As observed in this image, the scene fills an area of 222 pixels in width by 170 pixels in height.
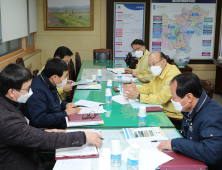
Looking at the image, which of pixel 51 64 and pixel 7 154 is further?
pixel 51 64

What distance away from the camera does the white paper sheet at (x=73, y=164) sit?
152cm

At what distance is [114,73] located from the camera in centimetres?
436

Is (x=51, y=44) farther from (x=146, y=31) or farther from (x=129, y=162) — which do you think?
(x=129, y=162)

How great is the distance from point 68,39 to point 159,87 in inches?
149

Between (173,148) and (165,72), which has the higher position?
(165,72)

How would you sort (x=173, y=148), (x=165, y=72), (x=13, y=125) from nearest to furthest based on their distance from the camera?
(x=13, y=125)
(x=173, y=148)
(x=165, y=72)

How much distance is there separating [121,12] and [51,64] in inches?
165

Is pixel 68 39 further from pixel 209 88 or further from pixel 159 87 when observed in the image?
pixel 209 88

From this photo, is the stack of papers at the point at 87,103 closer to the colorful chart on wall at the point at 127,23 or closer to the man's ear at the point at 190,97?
the man's ear at the point at 190,97

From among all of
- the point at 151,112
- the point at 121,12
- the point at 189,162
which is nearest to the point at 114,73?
the point at 151,112

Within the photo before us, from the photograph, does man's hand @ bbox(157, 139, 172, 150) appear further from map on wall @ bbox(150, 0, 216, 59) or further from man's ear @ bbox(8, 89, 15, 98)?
map on wall @ bbox(150, 0, 216, 59)

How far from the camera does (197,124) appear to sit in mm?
1747

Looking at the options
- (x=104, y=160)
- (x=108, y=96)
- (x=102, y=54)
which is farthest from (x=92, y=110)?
(x=102, y=54)

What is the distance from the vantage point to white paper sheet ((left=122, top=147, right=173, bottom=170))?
5.04 ft
